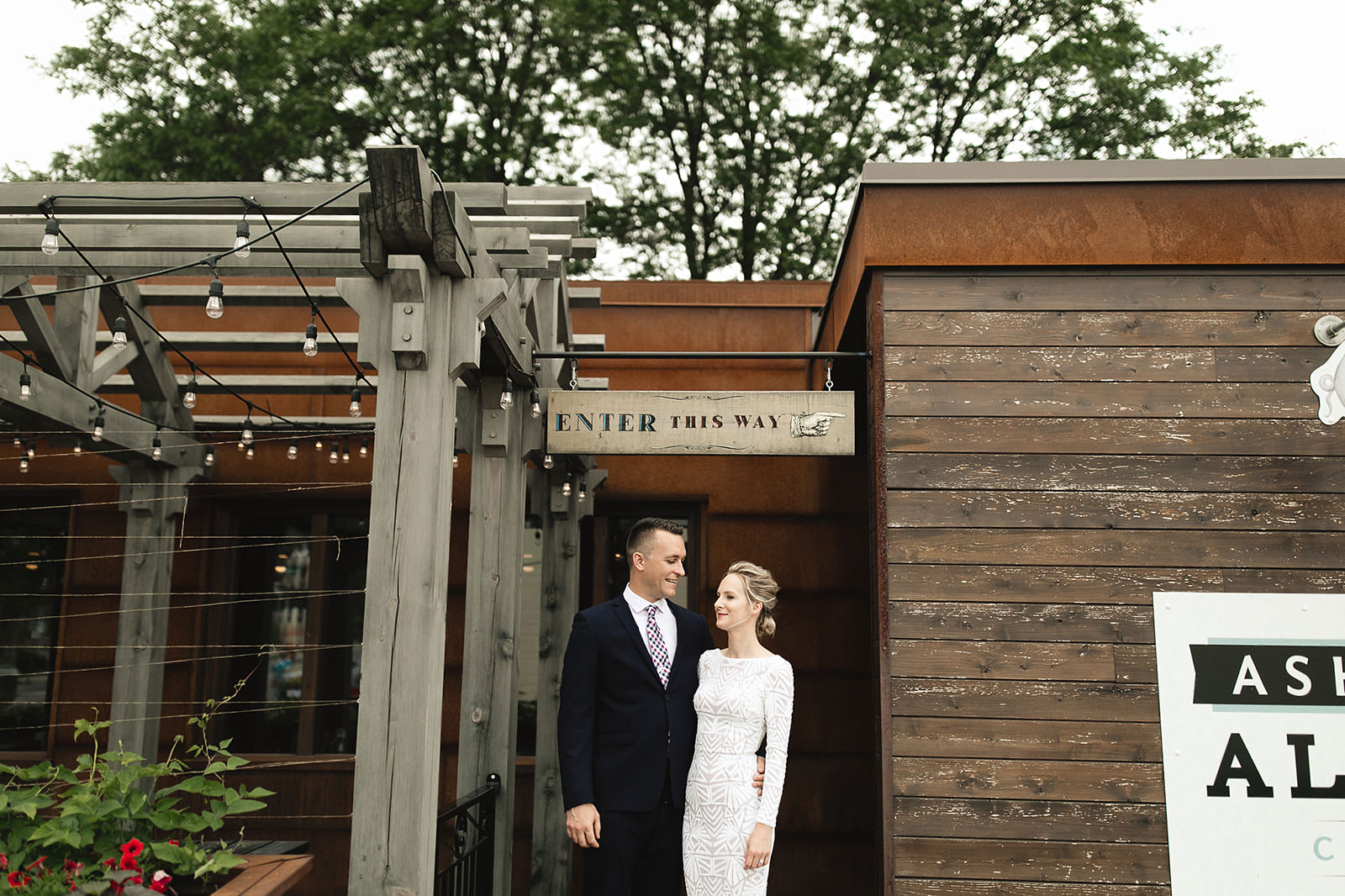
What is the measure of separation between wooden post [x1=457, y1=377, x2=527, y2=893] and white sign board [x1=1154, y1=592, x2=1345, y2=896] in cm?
267

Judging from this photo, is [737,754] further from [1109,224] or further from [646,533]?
[1109,224]

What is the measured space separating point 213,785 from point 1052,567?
305 cm

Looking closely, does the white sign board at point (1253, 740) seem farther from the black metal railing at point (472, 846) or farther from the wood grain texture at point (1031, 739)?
the black metal railing at point (472, 846)

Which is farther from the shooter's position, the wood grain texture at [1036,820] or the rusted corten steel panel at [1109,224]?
the rusted corten steel panel at [1109,224]

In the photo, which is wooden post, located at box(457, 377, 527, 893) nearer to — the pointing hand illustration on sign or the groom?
the groom

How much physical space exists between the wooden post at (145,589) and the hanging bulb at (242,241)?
308 cm

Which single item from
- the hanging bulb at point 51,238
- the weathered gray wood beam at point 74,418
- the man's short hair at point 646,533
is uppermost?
the hanging bulb at point 51,238

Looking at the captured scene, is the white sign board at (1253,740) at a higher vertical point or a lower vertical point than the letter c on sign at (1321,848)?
higher

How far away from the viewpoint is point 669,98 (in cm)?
1377

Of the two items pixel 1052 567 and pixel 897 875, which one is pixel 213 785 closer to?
pixel 897 875

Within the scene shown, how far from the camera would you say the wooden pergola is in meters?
2.94

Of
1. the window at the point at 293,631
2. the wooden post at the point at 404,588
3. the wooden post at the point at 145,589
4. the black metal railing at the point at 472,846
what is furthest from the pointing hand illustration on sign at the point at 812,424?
the wooden post at the point at 145,589

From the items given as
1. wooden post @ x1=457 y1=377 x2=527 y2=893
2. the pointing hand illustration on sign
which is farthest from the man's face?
the pointing hand illustration on sign

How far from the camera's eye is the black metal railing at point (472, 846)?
11.5 ft
